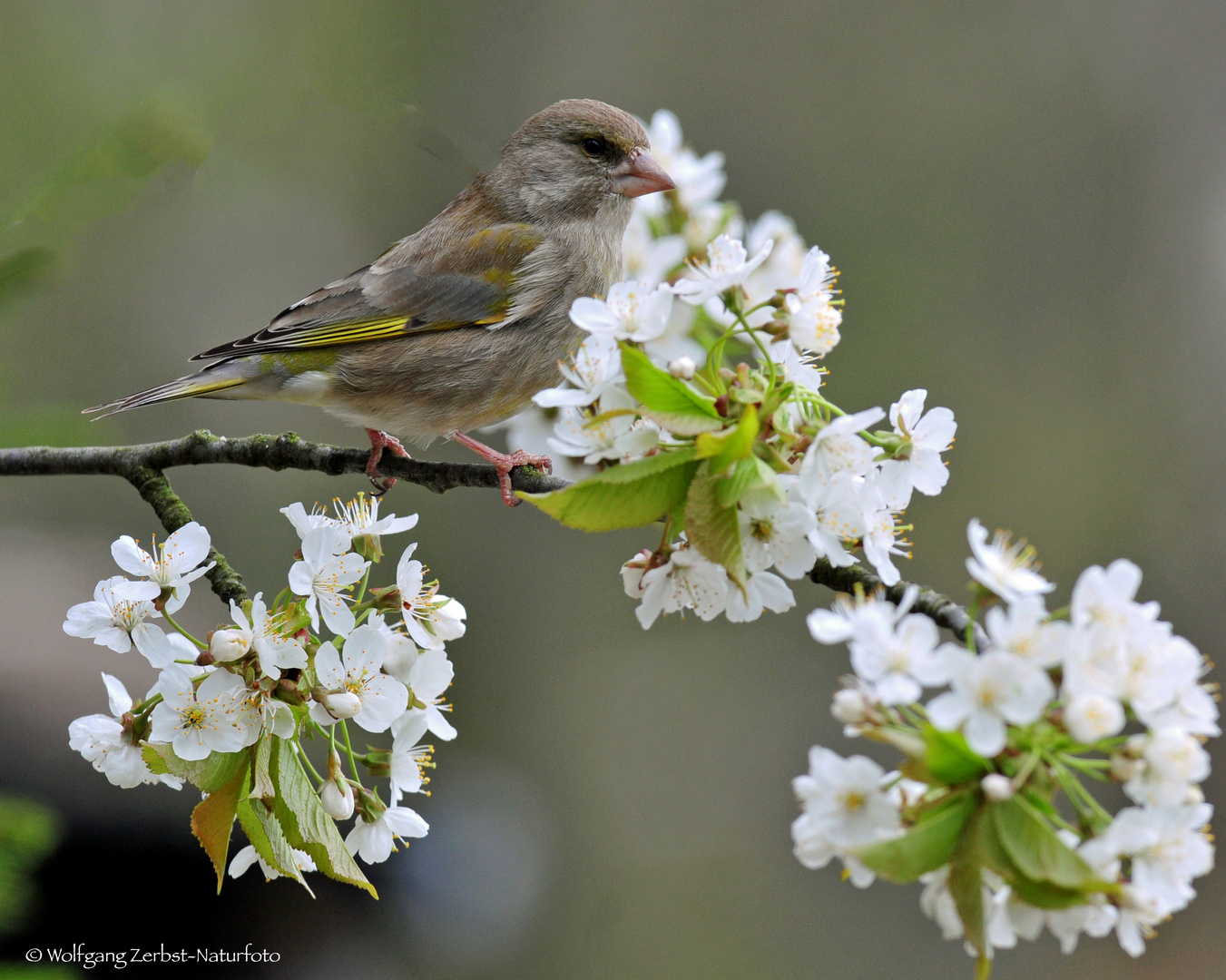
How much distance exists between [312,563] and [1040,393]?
23.3 feet

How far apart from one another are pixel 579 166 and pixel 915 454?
180cm

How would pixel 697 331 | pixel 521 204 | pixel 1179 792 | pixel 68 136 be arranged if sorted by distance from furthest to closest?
pixel 68 136 → pixel 521 204 → pixel 697 331 → pixel 1179 792

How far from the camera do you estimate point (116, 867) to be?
4.10 metres

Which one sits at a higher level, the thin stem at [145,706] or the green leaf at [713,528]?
the green leaf at [713,528]

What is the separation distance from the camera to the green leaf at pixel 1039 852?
3.58 ft

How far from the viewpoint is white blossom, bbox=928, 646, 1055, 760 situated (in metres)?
1.10

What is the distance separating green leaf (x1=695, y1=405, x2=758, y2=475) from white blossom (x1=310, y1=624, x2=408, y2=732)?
1.96ft

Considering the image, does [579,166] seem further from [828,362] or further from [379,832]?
[828,362]

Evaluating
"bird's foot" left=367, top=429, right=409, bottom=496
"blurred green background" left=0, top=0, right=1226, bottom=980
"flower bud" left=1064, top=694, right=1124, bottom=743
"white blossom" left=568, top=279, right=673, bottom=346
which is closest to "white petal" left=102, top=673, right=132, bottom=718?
"bird's foot" left=367, top=429, right=409, bottom=496

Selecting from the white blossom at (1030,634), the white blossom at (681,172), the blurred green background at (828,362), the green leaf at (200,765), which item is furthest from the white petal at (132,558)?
the blurred green background at (828,362)

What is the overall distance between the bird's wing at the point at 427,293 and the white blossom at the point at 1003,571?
6.26 ft

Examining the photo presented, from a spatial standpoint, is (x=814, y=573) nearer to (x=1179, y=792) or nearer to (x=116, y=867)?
(x=1179, y=792)

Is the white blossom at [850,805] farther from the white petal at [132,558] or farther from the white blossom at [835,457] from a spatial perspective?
the white petal at [132,558]

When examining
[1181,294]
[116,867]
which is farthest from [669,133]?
[1181,294]
